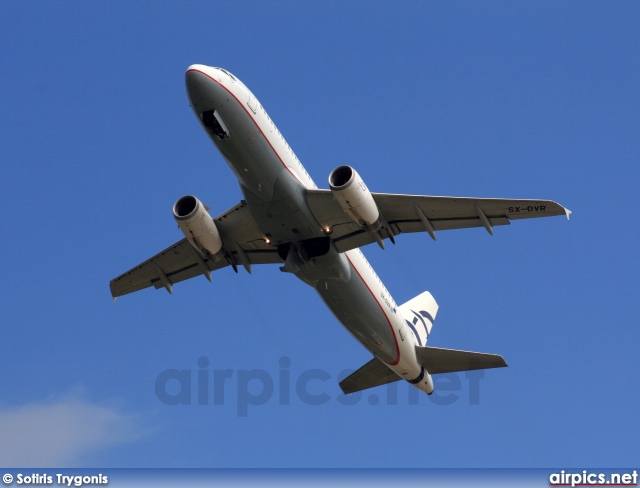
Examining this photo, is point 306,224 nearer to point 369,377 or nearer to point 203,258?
point 203,258

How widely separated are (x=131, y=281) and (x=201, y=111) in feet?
36.2

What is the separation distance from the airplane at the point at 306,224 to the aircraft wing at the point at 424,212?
0.04m

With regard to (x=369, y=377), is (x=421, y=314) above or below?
above

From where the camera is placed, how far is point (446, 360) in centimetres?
4484

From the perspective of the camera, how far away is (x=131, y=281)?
44.3 meters

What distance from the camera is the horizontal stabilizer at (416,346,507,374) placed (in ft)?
144

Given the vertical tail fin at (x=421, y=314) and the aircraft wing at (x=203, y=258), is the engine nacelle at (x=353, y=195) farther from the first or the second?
the vertical tail fin at (x=421, y=314)

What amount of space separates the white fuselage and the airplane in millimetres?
37

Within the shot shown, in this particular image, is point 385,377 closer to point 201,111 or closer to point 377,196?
point 377,196

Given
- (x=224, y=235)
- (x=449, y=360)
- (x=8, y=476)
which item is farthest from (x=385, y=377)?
(x=8, y=476)

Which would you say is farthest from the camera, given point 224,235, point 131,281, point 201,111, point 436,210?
point 131,281

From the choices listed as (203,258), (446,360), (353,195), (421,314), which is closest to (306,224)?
(353,195)

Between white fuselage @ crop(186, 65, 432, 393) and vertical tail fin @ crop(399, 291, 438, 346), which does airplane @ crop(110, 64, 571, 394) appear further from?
vertical tail fin @ crop(399, 291, 438, 346)

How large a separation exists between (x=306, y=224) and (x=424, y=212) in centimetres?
428
